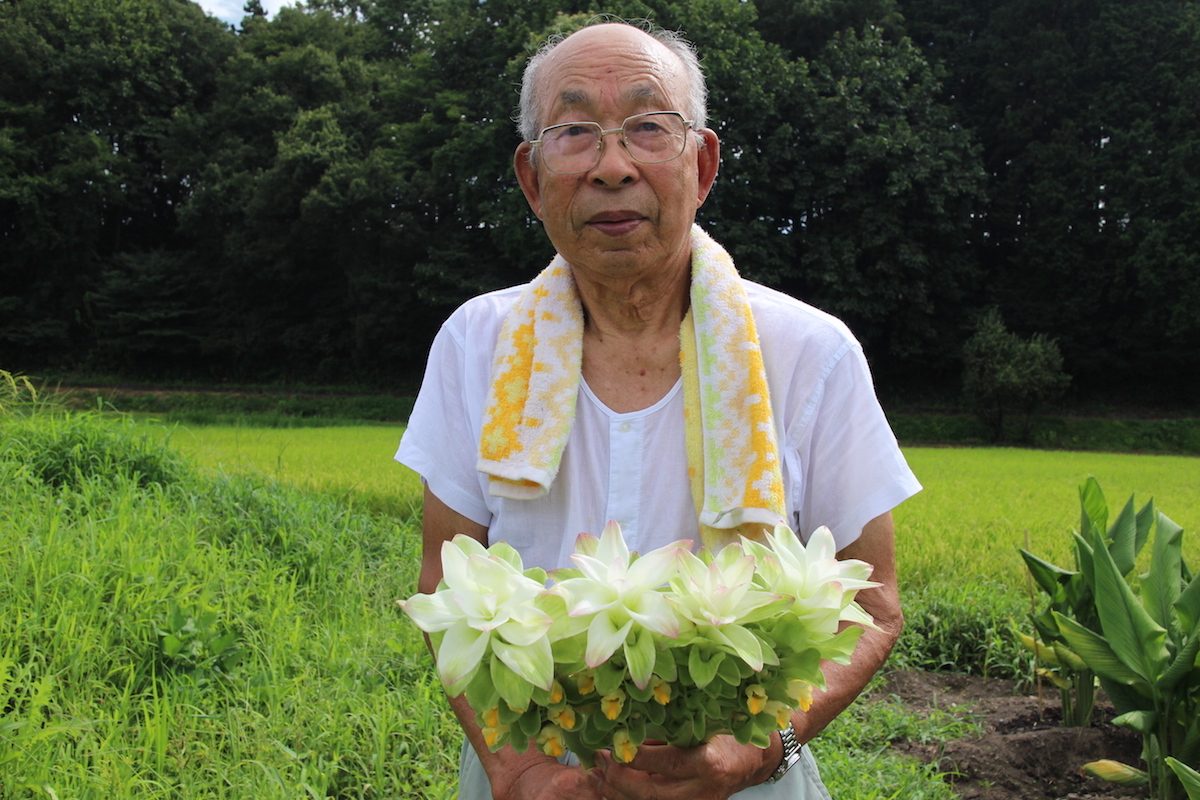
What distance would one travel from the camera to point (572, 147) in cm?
170

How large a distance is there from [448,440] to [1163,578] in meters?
2.64

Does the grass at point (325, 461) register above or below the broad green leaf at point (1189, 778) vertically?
below

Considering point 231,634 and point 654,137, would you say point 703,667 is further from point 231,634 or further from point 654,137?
point 231,634

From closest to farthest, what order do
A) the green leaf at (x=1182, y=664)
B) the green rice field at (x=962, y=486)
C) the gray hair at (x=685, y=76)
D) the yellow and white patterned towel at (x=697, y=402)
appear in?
the yellow and white patterned towel at (x=697, y=402) < the gray hair at (x=685, y=76) < the green leaf at (x=1182, y=664) < the green rice field at (x=962, y=486)

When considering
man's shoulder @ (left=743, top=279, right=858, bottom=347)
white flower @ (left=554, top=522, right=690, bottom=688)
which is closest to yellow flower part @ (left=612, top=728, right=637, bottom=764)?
white flower @ (left=554, top=522, right=690, bottom=688)

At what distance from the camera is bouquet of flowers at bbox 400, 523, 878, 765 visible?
1.13 meters

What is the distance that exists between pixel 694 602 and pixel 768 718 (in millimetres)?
234

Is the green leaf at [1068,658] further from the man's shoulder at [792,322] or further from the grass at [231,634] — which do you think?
A: the man's shoulder at [792,322]

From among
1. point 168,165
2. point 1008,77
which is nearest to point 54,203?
point 168,165

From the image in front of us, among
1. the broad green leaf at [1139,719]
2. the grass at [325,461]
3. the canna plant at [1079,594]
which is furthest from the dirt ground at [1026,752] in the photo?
the grass at [325,461]

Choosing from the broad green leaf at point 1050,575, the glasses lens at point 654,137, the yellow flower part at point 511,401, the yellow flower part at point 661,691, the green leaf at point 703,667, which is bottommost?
the broad green leaf at point 1050,575

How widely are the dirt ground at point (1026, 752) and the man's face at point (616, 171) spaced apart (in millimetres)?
2611

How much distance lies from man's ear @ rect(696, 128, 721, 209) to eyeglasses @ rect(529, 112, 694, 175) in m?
0.08

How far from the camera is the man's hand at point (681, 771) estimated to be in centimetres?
135
